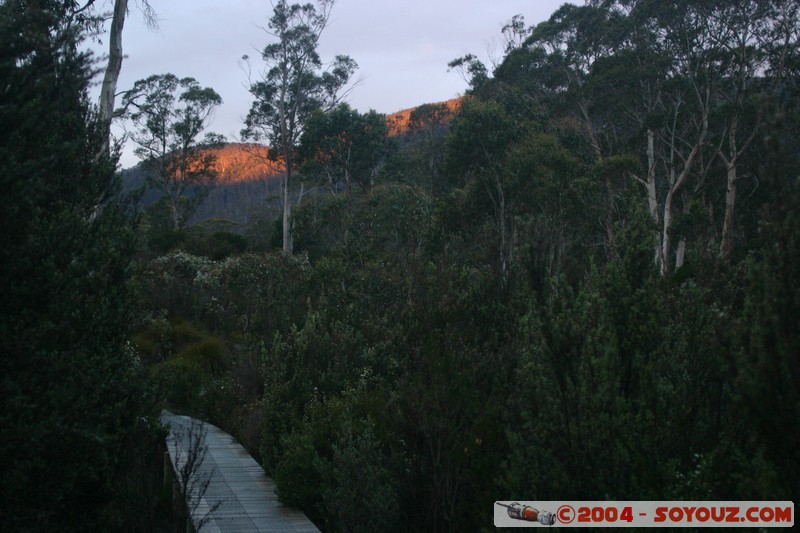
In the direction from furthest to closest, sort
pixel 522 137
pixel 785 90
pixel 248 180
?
pixel 248 180 → pixel 522 137 → pixel 785 90

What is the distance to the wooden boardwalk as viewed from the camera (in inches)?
336

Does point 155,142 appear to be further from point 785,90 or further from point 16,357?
point 16,357

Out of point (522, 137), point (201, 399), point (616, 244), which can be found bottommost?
point (201, 399)

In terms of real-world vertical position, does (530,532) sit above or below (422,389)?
below

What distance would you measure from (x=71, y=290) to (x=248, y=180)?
88.5 m

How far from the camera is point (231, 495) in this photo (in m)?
9.96

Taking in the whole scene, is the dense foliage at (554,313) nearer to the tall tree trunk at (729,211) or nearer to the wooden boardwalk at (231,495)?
the tall tree trunk at (729,211)

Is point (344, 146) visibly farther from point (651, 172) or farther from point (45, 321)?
point (45, 321)

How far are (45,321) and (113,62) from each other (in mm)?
9962

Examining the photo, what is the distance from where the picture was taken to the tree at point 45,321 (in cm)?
573

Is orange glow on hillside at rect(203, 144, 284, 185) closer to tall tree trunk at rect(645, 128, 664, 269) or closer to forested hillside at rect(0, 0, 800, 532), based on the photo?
tall tree trunk at rect(645, 128, 664, 269)

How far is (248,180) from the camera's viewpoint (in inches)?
3701

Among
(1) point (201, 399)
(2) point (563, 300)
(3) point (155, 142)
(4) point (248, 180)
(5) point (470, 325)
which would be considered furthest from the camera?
(4) point (248, 180)

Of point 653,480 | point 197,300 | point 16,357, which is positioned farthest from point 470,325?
point 197,300
